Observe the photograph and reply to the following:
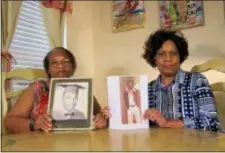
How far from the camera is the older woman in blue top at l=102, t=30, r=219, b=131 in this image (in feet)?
3.67

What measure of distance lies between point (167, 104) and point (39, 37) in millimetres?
1230

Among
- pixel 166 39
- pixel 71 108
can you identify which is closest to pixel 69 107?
pixel 71 108

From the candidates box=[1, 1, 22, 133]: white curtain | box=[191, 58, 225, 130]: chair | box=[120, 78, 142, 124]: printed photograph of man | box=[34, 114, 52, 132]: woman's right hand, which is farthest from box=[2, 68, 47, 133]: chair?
box=[191, 58, 225, 130]: chair

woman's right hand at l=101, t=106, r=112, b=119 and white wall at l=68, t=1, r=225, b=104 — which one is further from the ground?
white wall at l=68, t=1, r=225, b=104

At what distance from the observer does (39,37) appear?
6.95 ft

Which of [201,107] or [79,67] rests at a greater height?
Answer: [79,67]

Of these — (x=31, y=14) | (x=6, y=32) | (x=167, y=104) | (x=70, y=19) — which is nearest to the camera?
(x=167, y=104)

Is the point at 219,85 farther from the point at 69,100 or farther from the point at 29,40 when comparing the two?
the point at 29,40

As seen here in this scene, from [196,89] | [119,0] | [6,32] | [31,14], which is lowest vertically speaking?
[196,89]

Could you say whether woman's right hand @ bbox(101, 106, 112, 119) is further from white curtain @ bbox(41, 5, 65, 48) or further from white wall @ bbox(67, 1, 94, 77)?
white wall @ bbox(67, 1, 94, 77)

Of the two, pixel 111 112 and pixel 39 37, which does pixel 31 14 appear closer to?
pixel 39 37

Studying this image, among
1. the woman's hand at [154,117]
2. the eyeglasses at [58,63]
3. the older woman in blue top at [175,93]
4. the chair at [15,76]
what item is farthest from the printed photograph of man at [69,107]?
Answer: the chair at [15,76]

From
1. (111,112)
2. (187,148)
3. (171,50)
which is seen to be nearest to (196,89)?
(171,50)

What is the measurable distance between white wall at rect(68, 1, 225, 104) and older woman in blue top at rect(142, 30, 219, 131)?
66 centimetres
